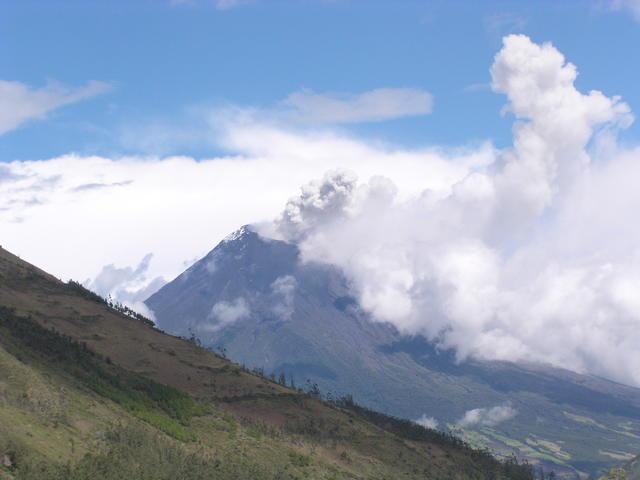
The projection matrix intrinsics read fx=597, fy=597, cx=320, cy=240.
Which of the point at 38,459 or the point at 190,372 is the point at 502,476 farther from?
the point at 38,459

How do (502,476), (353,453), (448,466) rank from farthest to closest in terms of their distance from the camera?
1. (502,476)
2. (448,466)
3. (353,453)

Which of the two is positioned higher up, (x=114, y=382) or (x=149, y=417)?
(x=114, y=382)

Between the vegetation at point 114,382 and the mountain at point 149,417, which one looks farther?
the vegetation at point 114,382

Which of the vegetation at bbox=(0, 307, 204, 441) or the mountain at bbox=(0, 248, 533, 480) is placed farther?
the vegetation at bbox=(0, 307, 204, 441)

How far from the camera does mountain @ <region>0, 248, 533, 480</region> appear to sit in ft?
199

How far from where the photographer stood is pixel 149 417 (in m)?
86.2

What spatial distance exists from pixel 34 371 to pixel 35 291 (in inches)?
3220

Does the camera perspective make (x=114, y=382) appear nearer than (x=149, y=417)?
No

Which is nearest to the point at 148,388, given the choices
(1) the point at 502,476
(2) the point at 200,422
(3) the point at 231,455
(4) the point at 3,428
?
(2) the point at 200,422

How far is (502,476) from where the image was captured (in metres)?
148

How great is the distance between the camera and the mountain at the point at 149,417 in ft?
199

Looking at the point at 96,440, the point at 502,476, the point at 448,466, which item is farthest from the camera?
the point at 502,476

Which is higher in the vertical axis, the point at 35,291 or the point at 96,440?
the point at 35,291

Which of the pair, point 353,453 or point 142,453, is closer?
point 142,453
